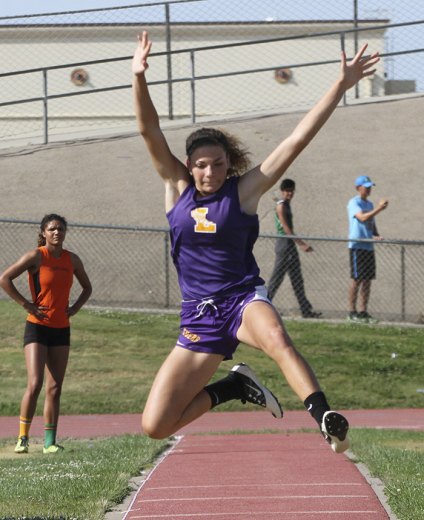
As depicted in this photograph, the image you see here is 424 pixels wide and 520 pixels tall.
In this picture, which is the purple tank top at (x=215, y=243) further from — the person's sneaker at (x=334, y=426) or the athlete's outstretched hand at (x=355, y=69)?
the person's sneaker at (x=334, y=426)

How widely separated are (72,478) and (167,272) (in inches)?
441

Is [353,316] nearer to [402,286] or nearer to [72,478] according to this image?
[402,286]

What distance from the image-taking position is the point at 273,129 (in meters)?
26.8

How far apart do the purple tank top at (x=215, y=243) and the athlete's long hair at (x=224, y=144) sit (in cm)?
29

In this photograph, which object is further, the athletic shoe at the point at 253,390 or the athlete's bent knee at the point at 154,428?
the athletic shoe at the point at 253,390

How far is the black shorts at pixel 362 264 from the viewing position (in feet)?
62.5

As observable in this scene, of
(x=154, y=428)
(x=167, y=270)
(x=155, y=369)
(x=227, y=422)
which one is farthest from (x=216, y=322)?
(x=167, y=270)

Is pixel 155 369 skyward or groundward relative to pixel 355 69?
groundward

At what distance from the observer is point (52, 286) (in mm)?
12062

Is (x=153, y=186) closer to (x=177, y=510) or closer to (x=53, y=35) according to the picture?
(x=53, y=35)

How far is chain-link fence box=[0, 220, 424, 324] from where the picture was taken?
66.8 feet

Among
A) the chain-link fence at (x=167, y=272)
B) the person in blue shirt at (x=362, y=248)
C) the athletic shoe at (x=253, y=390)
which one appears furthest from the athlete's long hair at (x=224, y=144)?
the chain-link fence at (x=167, y=272)

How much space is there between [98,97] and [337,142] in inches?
277

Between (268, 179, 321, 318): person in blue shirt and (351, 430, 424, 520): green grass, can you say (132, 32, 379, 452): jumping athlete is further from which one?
(268, 179, 321, 318): person in blue shirt
